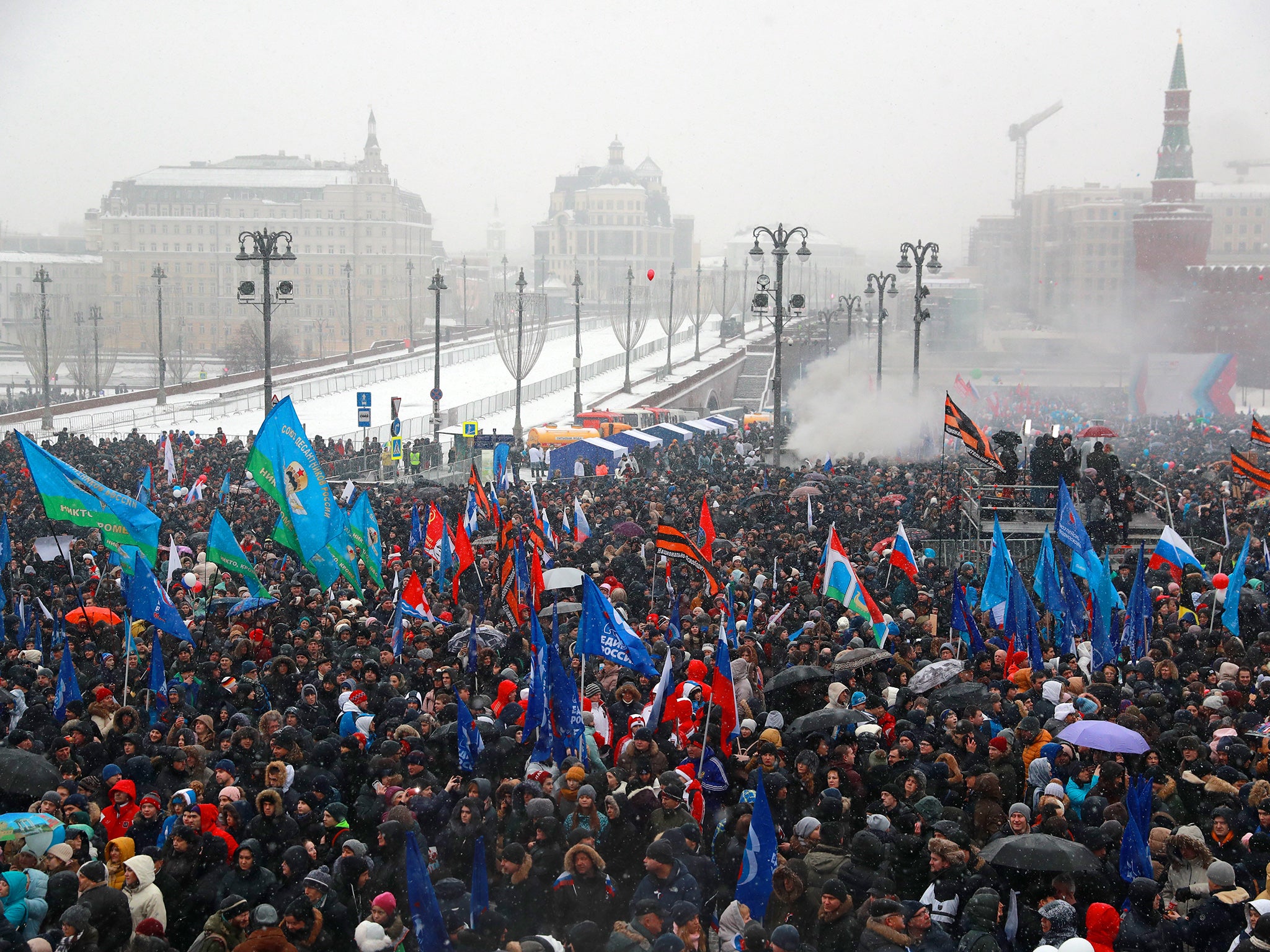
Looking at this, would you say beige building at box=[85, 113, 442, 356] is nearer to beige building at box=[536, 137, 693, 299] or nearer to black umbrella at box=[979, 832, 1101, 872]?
beige building at box=[536, 137, 693, 299]

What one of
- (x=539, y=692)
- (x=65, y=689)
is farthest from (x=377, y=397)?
(x=539, y=692)

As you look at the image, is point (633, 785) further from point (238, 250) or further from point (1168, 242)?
point (238, 250)

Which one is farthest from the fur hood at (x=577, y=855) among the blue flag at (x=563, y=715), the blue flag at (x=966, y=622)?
the blue flag at (x=966, y=622)

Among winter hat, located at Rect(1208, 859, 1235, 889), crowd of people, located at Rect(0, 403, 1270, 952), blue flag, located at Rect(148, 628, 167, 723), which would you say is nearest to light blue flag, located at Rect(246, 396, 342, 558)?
crowd of people, located at Rect(0, 403, 1270, 952)

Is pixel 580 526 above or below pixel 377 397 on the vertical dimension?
above

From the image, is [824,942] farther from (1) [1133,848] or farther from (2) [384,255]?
(2) [384,255]

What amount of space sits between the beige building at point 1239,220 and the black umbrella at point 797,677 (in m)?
113

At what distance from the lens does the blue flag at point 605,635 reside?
941 cm

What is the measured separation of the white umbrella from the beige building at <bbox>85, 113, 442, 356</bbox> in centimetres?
10731

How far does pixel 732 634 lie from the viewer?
454 inches

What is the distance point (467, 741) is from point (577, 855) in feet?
6.58

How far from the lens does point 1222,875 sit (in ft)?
20.1

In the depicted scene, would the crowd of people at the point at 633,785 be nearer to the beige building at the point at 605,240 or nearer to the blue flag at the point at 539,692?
the blue flag at the point at 539,692

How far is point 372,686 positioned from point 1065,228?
407 feet
